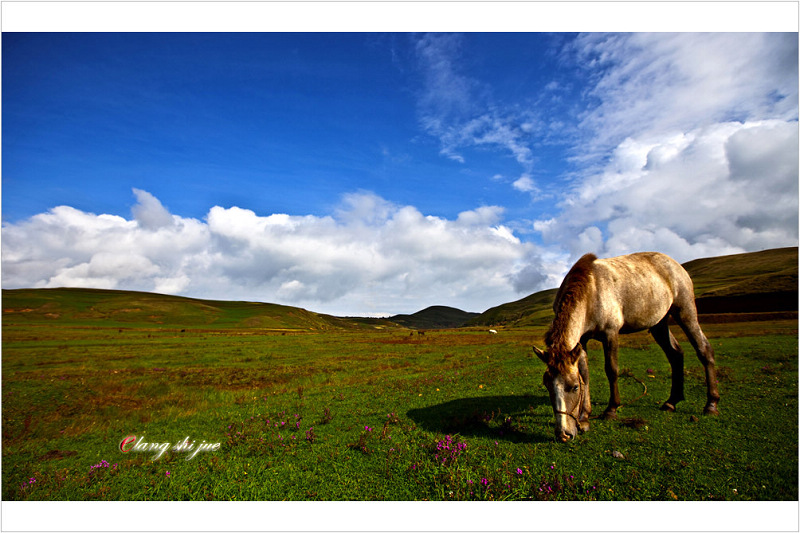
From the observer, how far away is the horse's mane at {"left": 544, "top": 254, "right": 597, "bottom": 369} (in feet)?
24.6

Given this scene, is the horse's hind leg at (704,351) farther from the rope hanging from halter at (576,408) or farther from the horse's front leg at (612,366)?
the rope hanging from halter at (576,408)

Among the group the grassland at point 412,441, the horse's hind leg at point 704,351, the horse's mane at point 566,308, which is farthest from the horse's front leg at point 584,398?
the horse's hind leg at point 704,351

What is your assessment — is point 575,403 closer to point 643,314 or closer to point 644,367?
point 643,314

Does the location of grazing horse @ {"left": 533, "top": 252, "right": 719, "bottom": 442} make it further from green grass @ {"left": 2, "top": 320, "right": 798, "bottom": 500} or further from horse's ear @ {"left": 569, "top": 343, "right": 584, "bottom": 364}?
green grass @ {"left": 2, "top": 320, "right": 798, "bottom": 500}

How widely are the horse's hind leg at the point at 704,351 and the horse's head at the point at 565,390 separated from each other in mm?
5289

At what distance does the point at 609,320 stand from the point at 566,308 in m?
1.65

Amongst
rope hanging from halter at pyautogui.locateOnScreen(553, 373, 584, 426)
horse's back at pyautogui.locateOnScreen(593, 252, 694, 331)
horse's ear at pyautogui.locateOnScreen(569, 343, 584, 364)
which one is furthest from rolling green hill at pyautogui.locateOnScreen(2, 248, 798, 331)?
horse's ear at pyautogui.locateOnScreen(569, 343, 584, 364)

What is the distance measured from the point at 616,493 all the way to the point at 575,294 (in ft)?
14.9

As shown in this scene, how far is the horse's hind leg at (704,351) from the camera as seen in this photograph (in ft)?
31.4

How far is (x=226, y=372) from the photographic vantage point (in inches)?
1038

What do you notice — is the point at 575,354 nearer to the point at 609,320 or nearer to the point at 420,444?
the point at 609,320

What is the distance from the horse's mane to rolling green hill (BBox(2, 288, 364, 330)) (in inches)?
5796

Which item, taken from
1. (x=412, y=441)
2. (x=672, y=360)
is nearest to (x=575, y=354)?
(x=412, y=441)

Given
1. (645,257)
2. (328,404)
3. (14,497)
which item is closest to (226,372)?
(328,404)
